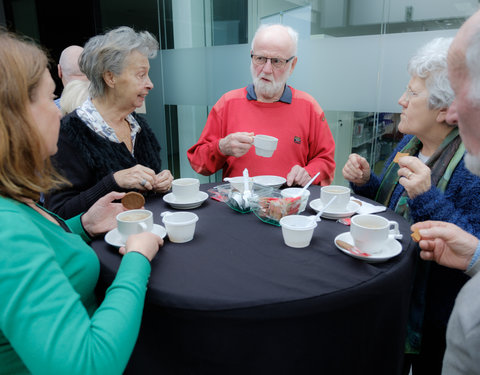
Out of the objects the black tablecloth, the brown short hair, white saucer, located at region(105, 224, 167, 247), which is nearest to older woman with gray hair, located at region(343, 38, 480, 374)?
the black tablecloth

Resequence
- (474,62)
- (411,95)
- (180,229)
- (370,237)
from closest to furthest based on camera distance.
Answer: (474,62)
(370,237)
(180,229)
(411,95)

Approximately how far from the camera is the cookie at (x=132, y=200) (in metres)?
1.46

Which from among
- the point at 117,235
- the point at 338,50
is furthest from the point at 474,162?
the point at 338,50

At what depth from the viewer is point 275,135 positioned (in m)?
2.34

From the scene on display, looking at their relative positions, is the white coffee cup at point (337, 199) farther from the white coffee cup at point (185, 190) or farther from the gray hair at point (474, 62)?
the gray hair at point (474, 62)

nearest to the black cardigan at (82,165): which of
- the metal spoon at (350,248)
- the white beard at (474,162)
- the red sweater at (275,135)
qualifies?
the red sweater at (275,135)

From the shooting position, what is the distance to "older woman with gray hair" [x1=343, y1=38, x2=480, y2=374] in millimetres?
1380

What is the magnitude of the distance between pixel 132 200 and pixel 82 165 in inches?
17.5

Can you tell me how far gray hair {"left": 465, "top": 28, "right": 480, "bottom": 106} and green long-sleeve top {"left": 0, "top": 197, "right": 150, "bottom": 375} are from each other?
92cm

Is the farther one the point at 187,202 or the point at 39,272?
the point at 187,202

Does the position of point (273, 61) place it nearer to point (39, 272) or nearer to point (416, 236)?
point (416, 236)

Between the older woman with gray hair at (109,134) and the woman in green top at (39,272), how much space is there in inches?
28.1

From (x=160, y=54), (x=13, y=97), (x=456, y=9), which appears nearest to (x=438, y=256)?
(x=13, y=97)

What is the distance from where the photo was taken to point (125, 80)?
1.92 meters
